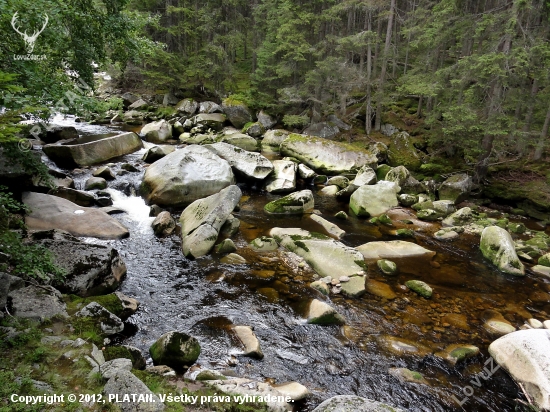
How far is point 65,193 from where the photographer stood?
1027cm

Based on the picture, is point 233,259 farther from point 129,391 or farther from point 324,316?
point 129,391

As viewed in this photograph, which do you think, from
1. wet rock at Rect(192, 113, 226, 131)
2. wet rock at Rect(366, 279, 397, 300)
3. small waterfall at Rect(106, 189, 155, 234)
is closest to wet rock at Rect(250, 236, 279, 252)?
wet rock at Rect(366, 279, 397, 300)

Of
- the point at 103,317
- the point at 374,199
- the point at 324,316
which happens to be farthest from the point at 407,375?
the point at 374,199

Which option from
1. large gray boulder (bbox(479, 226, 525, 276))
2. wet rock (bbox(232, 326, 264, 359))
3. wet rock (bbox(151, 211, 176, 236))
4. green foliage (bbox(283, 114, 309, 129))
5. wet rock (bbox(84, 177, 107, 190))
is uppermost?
green foliage (bbox(283, 114, 309, 129))

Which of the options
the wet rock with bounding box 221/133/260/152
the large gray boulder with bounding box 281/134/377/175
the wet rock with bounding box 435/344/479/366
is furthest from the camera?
the wet rock with bounding box 221/133/260/152

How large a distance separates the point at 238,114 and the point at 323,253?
18.0 m

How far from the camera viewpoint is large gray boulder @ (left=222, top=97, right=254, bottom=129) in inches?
952

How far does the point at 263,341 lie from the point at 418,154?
48.6ft

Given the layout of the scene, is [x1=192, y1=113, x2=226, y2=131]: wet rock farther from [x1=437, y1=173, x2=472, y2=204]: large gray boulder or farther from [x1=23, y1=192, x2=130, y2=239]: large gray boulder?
[x1=437, y1=173, x2=472, y2=204]: large gray boulder

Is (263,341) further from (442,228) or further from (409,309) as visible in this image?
(442,228)

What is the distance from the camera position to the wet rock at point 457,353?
19.1ft

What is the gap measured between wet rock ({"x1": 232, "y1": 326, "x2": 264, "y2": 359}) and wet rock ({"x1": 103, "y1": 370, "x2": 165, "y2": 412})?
2.30 metres

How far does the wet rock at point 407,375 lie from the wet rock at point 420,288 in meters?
2.64

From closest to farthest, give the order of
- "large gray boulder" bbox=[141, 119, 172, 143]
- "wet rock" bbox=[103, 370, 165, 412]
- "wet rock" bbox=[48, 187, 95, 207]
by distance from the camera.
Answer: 1. "wet rock" bbox=[103, 370, 165, 412]
2. "wet rock" bbox=[48, 187, 95, 207]
3. "large gray boulder" bbox=[141, 119, 172, 143]
